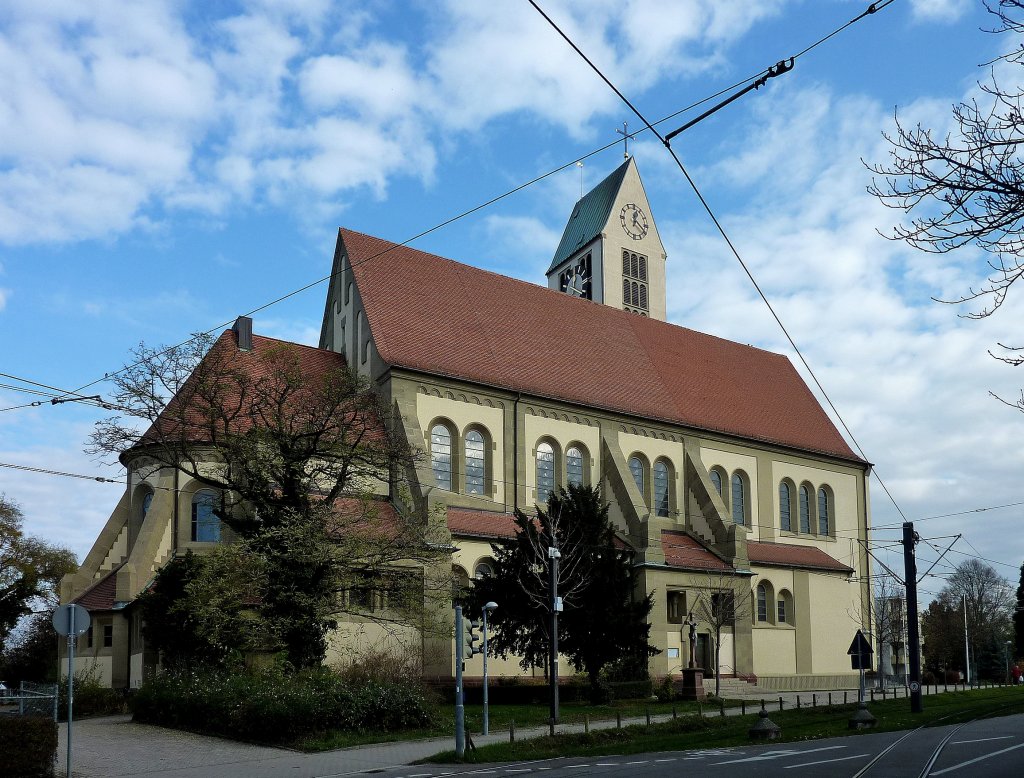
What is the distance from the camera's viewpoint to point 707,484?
142 ft

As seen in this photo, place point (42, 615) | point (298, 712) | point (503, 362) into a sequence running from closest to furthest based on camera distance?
point (298, 712) < point (503, 362) < point (42, 615)

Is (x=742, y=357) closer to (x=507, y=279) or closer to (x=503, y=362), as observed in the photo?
(x=507, y=279)

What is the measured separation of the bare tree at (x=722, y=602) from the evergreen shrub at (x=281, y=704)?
16.2 m

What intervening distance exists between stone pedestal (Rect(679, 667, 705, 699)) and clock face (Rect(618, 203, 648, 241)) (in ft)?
94.6

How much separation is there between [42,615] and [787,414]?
3693cm

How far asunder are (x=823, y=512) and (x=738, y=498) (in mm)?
6452

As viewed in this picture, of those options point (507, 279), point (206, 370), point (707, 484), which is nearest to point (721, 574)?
point (707, 484)

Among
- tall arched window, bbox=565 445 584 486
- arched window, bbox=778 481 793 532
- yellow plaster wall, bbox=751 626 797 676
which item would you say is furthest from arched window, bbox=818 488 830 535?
tall arched window, bbox=565 445 584 486

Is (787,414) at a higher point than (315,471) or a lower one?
higher

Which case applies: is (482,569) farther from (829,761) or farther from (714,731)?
(829,761)

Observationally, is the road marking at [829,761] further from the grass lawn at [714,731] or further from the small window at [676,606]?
the small window at [676,606]

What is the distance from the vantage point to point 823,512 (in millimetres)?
50281

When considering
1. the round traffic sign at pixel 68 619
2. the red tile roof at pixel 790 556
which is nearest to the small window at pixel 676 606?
the red tile roof at pixel 790 556

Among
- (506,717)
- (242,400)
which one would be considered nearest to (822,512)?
(506,717)
